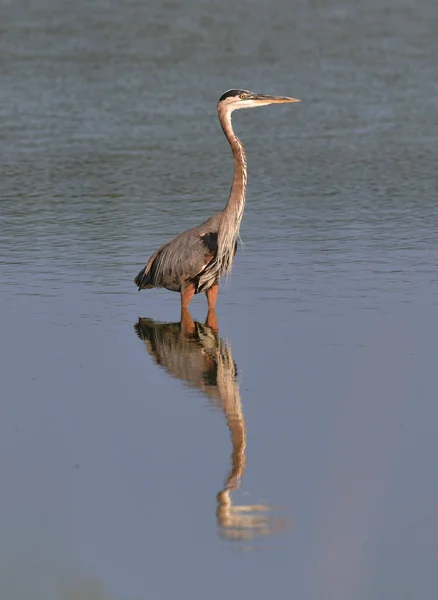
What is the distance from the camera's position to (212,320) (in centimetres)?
1062

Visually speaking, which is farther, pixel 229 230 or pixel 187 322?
pixel 229 230

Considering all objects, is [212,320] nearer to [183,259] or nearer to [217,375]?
[183,259]

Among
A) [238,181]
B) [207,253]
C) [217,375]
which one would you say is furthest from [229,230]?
[217,375]

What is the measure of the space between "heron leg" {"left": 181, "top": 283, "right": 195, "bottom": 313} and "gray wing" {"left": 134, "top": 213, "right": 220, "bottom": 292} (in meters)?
0.05

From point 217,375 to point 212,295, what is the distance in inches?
72.7

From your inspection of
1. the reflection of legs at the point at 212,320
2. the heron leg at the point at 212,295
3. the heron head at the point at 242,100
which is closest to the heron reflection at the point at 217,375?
the reflection of legs at the point at 212,320

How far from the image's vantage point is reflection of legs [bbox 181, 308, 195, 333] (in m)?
10.5

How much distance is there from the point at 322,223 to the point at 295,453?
6391 millimetres

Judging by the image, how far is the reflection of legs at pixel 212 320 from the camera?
34.2 ft

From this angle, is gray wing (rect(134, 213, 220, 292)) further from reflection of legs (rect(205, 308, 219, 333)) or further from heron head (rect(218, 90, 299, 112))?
heron head (rect(218, 90, 299, 112))

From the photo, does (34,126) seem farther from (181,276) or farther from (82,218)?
(181,276)

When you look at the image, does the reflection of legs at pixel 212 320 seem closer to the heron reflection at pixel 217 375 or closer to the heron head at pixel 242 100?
the heron reflection at pixel 217 375

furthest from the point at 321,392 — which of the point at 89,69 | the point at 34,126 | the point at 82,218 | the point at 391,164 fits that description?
the point at 89,69

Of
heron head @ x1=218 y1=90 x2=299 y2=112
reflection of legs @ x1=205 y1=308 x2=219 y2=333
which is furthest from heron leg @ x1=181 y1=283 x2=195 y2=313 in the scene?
heron head @ x1=218 y1=90 x2=299 y2=112
